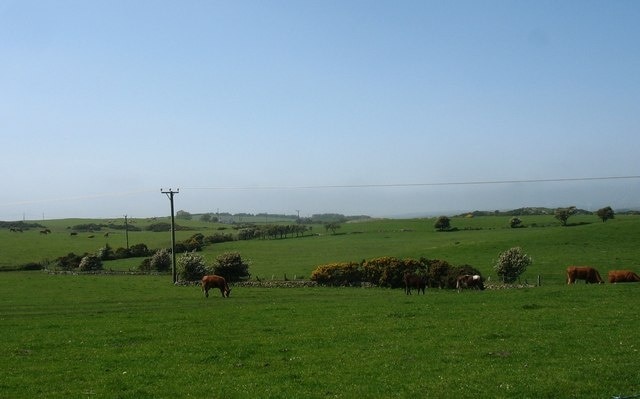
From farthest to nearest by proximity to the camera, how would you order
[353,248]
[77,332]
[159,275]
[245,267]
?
[353,248] < [159,275] < [245,267] < [77,332]

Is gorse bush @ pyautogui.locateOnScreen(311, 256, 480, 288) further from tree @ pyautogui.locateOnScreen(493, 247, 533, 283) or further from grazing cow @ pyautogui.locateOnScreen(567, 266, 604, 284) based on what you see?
grazing cow @ pyautogui.locateOnScreen(567, 266, 604, 284)

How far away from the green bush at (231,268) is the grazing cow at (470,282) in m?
24.7

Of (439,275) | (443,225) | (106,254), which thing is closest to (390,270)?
(439,275)

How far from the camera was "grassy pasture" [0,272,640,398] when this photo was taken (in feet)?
43.7

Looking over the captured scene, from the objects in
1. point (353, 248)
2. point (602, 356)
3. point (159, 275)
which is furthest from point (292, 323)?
point (353, 248)

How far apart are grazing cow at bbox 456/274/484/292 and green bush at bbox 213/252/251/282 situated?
24.7 meters

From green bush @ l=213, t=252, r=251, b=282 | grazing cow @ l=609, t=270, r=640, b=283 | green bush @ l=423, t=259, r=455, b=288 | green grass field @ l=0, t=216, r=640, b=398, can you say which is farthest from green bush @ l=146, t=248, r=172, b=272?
grazing cow @ l=609, t=270, r=640, b=283

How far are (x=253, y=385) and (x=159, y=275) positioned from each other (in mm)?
58660

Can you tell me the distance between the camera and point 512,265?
50375mm

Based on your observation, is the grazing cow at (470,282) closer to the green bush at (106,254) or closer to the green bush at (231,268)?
the green bush at (231,268)

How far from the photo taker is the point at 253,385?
13.8 meters

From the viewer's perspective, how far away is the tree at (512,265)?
50281 millimetres

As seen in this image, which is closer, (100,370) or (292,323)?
(100,370)

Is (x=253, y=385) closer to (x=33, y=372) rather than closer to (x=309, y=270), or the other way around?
(x=33, y=372)
